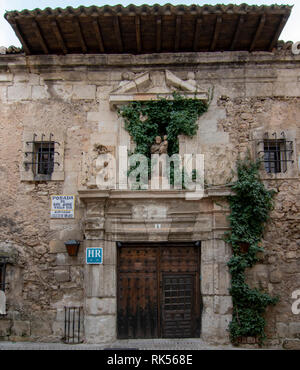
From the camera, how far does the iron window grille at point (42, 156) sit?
7219 millimetres

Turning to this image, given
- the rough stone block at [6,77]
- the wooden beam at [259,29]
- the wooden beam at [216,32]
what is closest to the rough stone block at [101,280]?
the rough stone block at [6,77]

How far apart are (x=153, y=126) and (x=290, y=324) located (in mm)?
3875

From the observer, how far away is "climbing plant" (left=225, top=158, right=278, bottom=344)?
6.54 m

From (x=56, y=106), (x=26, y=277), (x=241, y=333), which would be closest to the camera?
(x=241, y=333)

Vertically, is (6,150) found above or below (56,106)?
below

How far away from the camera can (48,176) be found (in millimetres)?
7160

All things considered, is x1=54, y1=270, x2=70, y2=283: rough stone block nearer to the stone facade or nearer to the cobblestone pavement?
the stone facade

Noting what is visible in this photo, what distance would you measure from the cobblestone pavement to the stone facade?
0.14 m

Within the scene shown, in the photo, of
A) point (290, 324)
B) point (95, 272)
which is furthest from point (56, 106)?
point (290, 324)

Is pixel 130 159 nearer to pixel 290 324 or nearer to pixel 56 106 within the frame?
pixel 56 106

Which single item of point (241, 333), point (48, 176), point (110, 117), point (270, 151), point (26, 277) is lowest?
point (241, 333)

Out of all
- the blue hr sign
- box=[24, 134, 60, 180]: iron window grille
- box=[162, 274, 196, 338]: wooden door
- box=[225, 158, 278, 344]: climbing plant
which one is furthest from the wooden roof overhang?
box=[162, 274, 196, 338]: wooden door

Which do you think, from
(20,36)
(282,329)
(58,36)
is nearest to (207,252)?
(282,329)

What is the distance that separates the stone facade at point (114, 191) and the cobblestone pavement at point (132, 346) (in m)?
0.14
